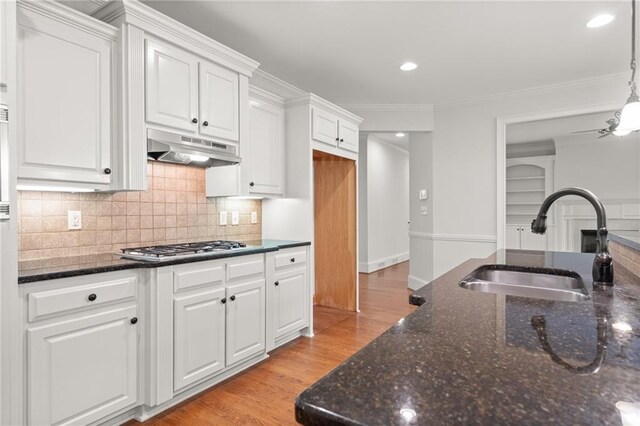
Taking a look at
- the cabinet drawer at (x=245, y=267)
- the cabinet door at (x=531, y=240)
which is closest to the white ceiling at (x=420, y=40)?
the cabinet drawer at (x=245, y=267)

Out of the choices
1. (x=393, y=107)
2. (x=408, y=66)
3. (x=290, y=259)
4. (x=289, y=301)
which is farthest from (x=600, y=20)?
(x=289, y=301)

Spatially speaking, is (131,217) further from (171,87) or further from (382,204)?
(382,204)

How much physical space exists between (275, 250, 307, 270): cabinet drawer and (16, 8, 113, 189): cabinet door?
4.52 feet

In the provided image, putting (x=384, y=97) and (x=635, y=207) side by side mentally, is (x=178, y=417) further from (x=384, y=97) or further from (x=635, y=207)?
(x=635, y=207)

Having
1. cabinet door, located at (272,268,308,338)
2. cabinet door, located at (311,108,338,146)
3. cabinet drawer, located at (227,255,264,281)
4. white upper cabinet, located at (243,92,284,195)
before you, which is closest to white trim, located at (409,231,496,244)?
cabinet door, located at (311,108,338,146)

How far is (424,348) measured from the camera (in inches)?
26.5

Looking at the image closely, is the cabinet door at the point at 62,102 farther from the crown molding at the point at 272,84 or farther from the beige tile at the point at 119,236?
the crown molding at the point at 272,84

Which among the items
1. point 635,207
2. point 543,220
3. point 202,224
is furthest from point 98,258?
point 635,207

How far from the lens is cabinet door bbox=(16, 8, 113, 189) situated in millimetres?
1709

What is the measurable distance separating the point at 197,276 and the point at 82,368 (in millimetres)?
713

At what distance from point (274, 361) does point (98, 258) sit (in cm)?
148

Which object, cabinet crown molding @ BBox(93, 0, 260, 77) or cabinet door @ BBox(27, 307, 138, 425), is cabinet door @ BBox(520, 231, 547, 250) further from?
A: cabinet door @ BBox(27, 307, 138, 425)

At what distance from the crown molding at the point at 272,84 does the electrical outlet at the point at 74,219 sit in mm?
2015

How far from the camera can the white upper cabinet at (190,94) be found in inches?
85.3
